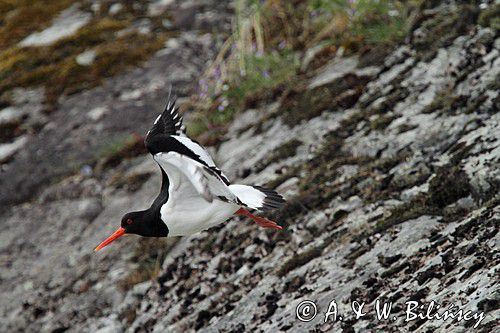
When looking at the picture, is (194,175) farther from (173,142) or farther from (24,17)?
(24,17)

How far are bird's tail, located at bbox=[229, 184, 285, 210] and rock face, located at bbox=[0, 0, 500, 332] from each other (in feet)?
1.49

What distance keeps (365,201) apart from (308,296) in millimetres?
1174

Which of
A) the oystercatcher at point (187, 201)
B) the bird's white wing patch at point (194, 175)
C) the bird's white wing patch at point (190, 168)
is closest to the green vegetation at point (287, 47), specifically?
the oystercatcher at point (187, 201)

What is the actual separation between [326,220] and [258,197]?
67 centimetres

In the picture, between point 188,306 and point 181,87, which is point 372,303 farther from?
point 181,87

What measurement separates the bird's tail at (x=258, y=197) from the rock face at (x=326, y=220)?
455 mm

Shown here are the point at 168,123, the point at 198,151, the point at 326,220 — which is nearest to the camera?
the point at 198,151

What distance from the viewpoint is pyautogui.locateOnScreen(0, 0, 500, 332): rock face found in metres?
5.07

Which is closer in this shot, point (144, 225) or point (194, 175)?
point (194, 175)

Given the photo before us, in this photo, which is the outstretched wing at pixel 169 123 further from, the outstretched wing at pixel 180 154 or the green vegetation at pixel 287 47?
the green vegetation at pixel 287 47

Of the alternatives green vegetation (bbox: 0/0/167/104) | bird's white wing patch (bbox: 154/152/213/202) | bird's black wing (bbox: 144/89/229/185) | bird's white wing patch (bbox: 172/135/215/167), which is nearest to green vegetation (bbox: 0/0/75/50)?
green vegetation (bbox: 0/0/167/104)

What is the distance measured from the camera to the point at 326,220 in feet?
21.7

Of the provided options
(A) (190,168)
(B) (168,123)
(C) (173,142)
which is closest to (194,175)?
(A) (190,168)

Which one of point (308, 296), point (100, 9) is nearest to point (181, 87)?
point (100, 9)
